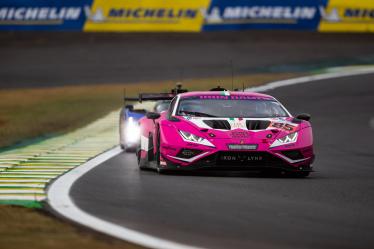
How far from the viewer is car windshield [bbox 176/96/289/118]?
14289 millimetres

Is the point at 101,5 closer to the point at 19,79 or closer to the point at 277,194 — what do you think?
the point at 19,79

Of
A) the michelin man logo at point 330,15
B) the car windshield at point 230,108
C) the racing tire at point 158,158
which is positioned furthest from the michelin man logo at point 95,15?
the racing tire at point 158,158

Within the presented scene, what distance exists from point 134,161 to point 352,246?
9.66m

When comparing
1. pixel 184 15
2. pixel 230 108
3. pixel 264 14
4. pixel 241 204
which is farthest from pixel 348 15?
pixel 241 204

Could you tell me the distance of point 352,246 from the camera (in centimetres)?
748

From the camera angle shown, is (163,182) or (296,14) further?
(296,14)

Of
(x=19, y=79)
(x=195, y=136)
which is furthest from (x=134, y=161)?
(x=19, y=79)

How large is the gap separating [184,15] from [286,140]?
25.6 m

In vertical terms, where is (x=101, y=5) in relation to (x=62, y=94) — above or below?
above

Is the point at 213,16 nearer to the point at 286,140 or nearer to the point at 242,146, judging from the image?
the point at 286,140

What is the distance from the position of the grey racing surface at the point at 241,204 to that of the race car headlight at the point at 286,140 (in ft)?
1.40

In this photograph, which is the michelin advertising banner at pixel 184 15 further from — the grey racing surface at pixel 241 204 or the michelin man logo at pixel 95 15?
the grey racing surface at pixel 241 204

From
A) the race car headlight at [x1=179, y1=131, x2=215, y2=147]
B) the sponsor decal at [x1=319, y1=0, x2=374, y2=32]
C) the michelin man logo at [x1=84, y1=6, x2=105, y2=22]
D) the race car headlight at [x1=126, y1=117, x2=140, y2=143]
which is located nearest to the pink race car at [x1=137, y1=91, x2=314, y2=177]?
the race car headlight at [x1=179, y1=131, x2=215, y2=147]

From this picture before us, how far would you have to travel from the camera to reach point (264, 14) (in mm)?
38594
